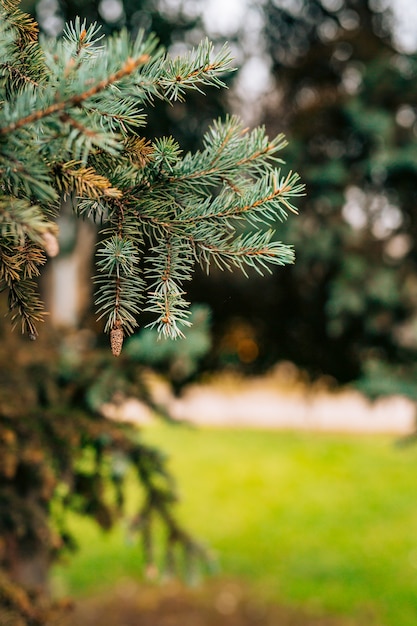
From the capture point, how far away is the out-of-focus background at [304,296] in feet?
10.1

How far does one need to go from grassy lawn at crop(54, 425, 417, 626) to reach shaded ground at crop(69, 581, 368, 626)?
6.0 inches

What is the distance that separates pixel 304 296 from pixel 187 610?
2524 mm

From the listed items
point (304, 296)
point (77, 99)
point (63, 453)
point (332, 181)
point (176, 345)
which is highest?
point (332, 181)

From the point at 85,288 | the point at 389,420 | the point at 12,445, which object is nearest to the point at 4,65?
the point at 12,445

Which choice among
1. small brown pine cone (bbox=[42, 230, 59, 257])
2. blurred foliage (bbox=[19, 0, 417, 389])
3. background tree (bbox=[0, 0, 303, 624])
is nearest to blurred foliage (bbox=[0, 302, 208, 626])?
blurred foliage (bbox=[19, 0, 417, 389])

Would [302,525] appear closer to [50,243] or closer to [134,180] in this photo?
[134,180]

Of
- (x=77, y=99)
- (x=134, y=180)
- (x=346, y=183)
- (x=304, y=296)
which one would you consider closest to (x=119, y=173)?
(x=134, y=180)

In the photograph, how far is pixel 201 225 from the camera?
→ 3.02 ft

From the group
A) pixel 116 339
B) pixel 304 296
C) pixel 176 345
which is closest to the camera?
pixel 116 339

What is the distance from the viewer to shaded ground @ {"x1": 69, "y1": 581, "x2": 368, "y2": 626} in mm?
4160

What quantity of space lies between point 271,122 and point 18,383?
207 cm

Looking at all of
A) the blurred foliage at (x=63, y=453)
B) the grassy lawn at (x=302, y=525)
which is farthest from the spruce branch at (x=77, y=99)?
the grassy lawn at (x=302, y=525)

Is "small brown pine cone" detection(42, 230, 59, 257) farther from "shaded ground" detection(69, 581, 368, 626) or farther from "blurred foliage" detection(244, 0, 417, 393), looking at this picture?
"shaded ground" detection(69, 581, 368, 626)

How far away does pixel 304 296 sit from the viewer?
3.64 meters
